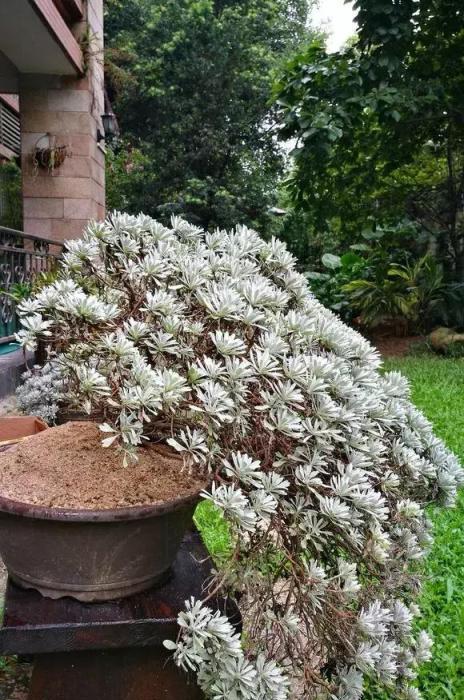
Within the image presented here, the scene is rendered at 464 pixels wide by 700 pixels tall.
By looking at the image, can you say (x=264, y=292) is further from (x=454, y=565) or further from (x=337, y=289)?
(x=337, y=289)

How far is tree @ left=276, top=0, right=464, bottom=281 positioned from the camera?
6309 millimetres

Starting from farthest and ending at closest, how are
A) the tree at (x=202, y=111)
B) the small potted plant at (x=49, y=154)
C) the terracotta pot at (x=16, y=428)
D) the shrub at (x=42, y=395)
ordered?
the tree at (x=202, y=111) → the small potted plant at (x=49, y=154) → the shrub at (x=42, y=395) → the terracotta pot at (x=16, y=428)

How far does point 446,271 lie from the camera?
10289 mm

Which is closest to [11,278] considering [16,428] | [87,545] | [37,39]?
[16,428]

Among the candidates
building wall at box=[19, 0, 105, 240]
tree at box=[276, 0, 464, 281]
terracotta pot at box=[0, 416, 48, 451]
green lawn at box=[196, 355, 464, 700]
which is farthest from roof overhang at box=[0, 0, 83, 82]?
green lawn at box=[196, 355, 464, 700]

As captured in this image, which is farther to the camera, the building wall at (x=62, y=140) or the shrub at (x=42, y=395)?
the building wall at (x=62, y=140)

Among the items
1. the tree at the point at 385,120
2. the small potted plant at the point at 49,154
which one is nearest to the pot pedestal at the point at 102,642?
the tree at the point at 385,120

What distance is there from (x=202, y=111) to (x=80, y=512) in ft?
42.4

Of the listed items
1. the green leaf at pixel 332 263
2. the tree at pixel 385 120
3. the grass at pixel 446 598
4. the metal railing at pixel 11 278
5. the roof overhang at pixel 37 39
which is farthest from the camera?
the green leaf at pixel 332 263

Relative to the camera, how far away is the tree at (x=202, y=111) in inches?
499

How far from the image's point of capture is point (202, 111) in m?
12.9

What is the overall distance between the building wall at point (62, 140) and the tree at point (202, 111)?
4.95m

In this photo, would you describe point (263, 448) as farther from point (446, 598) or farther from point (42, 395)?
point (42, 395)

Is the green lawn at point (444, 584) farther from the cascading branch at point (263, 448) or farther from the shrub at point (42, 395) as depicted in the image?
the shrub at point (42, 395)
